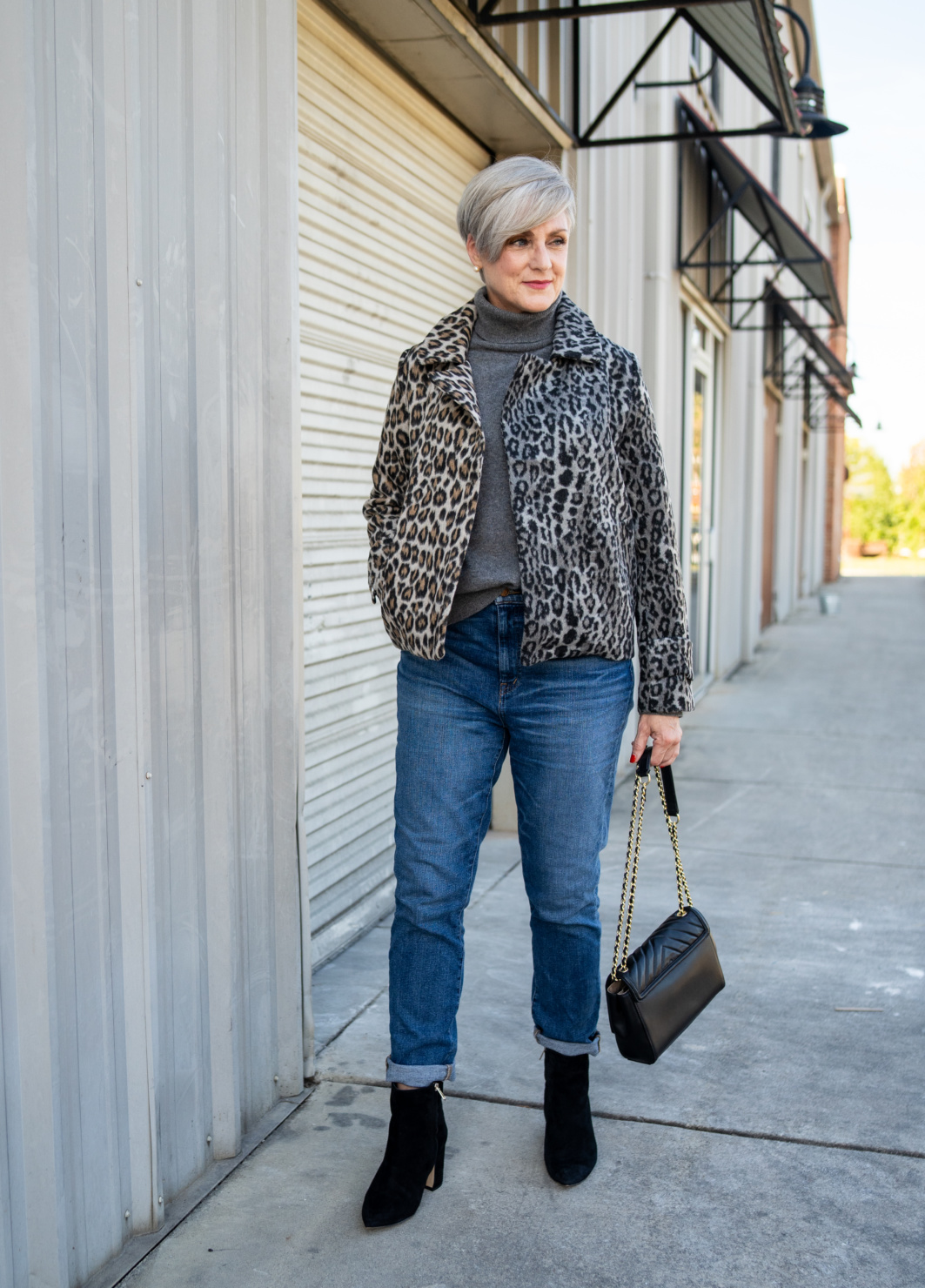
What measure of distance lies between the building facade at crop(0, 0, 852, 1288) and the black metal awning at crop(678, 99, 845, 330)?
14.4ft

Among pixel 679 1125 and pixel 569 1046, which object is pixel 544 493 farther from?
pixel 679 1125

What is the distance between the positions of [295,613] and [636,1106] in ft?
4.63

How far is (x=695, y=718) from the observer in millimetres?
8508

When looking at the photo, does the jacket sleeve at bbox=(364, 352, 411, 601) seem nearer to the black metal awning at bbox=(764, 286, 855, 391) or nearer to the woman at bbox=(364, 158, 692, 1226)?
the woman at bbox=(364, 158, 692, 1226)

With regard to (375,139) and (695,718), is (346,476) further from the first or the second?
(695,718)

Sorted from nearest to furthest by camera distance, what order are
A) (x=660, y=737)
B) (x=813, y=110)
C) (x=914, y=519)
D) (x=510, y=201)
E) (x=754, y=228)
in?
(x=510, y=201) < (x=660, y=737) < (x=813, y=110) < (x=754, y=228) < (x=914, y=519)

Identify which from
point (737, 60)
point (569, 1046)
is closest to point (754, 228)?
point (737, 60)

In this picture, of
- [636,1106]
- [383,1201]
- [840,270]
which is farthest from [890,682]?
[840,270]

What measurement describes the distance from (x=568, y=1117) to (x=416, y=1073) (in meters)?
0.38

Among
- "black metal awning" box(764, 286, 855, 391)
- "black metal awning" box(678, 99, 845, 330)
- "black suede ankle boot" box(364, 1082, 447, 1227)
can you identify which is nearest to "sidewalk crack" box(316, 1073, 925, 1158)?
"black suede ankle boot" box(364, 1082, 447, 1227)

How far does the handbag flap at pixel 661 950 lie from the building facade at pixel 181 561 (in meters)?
0.84

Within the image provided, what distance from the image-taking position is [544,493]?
7.71 feet

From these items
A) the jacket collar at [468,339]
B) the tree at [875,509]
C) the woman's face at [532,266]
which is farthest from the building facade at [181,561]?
the tree at [875,509]

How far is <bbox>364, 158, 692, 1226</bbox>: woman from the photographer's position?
2.35 metres
